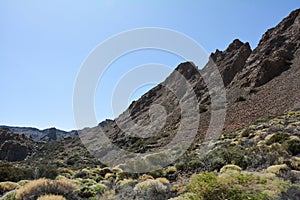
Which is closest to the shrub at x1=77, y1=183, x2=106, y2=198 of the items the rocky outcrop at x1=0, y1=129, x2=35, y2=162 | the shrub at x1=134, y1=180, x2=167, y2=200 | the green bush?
the shrub at x1=134, y1=180, x2=167, y2=200

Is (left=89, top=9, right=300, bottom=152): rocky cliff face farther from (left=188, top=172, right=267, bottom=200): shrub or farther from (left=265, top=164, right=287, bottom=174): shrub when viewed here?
(left=188, top=172, right=267, bottom=200): shrub

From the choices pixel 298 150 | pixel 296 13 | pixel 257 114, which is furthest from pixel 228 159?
pixel 296 13

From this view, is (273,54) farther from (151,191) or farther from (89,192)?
(89,192)

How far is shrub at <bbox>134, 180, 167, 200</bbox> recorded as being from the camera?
365 inches

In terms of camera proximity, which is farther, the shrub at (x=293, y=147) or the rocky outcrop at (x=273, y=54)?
the rocky outcrop at (x=273, y=54)

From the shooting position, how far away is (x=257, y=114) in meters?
32.0

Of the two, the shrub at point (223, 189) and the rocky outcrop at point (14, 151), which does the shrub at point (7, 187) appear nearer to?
the shrub at point (223, 189)

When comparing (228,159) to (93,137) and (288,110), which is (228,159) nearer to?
(288,110)

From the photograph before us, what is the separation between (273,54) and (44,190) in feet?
141

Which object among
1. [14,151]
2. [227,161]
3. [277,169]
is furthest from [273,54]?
[14,151]

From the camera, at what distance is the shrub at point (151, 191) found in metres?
9.27

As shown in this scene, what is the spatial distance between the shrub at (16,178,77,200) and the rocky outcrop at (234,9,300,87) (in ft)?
119

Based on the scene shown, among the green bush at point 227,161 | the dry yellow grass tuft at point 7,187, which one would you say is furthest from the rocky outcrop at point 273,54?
the dry yellow grass tuft at point 7,187

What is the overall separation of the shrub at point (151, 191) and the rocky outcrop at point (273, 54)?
34.9 metres
